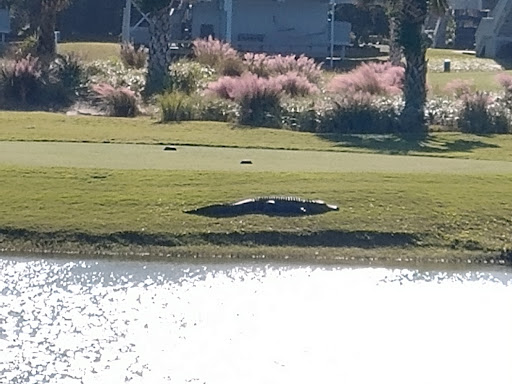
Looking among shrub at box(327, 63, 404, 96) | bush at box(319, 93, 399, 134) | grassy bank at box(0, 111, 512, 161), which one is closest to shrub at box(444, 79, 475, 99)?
shrub at box(327, 63, 404, 96)

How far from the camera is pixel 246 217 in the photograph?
21.1m

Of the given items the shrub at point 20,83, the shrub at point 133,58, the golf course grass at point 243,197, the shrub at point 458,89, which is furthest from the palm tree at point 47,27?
the golf course grass at point 243,197

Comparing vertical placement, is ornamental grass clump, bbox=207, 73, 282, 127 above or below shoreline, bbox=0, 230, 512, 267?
above

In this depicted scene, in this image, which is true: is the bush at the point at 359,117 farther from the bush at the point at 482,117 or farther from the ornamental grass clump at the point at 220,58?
the ornamental grass clump at the point at 220,58

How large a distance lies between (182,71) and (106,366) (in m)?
25.5

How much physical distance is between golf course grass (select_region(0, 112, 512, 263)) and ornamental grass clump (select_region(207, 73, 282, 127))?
6.21 m

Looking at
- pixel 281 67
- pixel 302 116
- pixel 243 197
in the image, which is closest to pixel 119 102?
pixel 302 116

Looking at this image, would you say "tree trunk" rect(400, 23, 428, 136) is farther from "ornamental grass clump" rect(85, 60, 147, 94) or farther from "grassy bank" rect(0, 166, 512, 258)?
"grassy bank" rect(0, 166, 512, 258)

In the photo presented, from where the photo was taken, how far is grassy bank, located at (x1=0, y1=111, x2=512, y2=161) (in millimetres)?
27656

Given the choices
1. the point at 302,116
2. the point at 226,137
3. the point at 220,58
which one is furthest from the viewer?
the point at 220,58

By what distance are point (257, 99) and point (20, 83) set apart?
653 centimetres

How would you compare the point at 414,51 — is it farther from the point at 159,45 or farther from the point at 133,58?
the point at 133,58

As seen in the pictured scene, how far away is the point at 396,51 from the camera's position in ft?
158

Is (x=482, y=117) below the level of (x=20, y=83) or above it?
below
